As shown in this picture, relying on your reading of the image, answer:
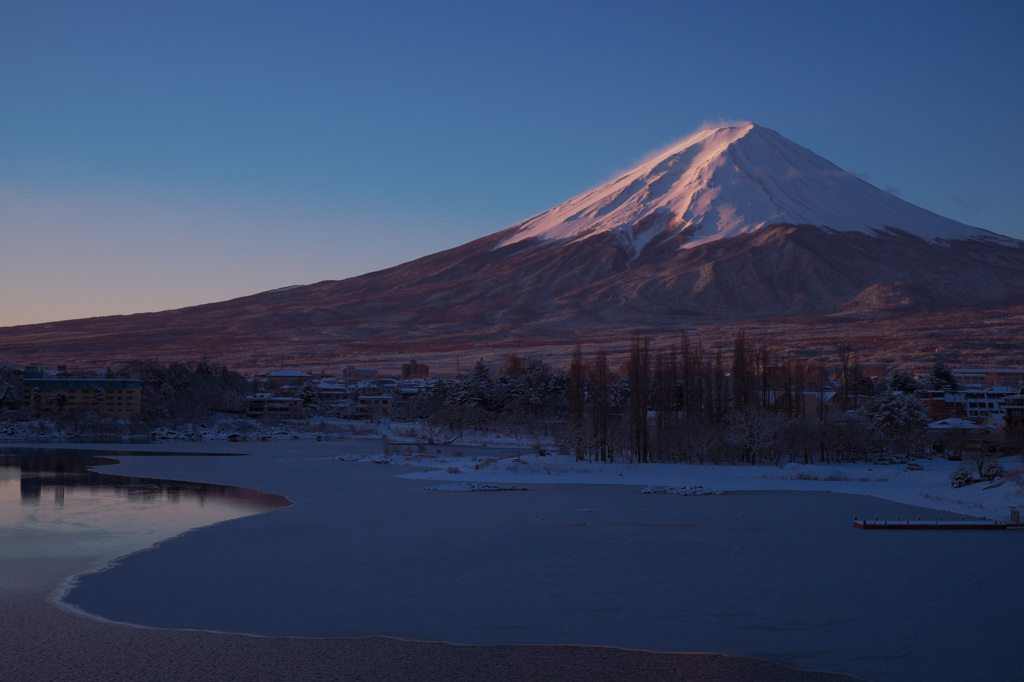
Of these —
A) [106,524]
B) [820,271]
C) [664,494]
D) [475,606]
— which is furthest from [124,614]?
[820,271]

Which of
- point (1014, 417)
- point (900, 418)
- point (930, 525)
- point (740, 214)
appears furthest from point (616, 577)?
point (740, 214)

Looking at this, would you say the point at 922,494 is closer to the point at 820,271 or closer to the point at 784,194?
the point at 820,271

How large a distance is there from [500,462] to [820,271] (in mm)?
136161

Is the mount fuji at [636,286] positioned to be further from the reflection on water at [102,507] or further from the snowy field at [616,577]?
the snowy field at [616,577]

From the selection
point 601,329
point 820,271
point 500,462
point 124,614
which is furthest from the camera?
point 820,271

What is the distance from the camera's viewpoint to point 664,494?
1007 inches

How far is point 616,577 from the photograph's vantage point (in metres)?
13.5

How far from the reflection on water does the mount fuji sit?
96364mm

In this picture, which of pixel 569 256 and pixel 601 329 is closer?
pixel 601 329

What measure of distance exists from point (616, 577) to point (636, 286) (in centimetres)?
14651

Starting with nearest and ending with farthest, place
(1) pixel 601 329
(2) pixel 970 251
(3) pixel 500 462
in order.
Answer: (3) pixel 500 462, (1) pixel 601 329, (2) pixel 970 251

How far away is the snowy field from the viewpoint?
34.4ft

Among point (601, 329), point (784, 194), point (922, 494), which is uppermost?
point (784, 194)

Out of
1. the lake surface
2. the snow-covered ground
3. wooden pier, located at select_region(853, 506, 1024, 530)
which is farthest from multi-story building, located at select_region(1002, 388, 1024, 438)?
the lake surface
